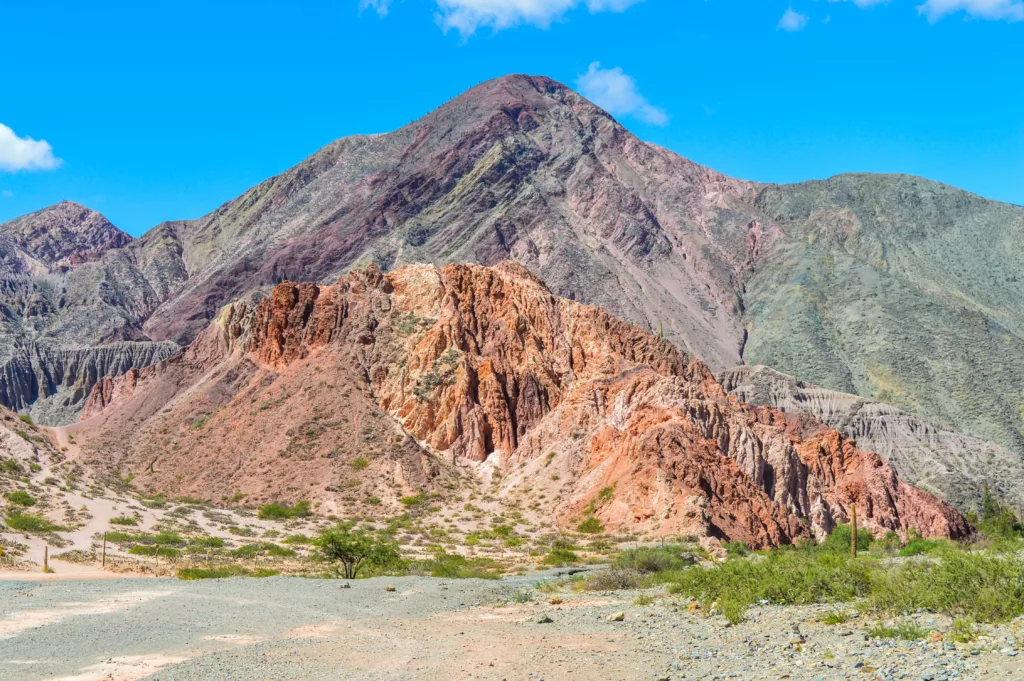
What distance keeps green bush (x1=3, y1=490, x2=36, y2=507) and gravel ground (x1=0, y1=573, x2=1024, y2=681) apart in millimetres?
16109

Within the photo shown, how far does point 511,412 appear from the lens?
64.9 metres

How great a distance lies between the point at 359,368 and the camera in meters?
68.9

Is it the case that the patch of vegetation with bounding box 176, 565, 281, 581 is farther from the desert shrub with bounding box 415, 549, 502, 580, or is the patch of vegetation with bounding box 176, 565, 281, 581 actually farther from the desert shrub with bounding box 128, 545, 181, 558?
the desert shrub with bounding box 415, 549, 502, 580

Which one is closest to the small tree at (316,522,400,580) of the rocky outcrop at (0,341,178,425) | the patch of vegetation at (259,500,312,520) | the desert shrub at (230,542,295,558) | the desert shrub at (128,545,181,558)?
the desert shrub at (230,542,295,558)

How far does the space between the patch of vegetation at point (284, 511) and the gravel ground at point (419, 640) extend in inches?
1094

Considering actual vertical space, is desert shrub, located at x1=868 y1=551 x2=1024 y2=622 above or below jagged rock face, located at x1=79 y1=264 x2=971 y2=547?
below

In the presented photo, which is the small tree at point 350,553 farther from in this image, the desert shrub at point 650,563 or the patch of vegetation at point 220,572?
the desert shrub at point 650,563

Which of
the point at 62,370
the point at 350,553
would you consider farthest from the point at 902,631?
the point at 62,370

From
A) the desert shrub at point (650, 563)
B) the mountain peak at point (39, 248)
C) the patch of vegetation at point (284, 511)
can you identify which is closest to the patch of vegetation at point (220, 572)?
the desert shrub at point (650, 563)

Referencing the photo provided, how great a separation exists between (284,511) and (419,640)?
124ft

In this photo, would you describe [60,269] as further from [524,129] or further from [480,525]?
[480,525]

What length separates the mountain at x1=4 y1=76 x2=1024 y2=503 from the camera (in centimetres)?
11038

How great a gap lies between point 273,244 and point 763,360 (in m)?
74.2

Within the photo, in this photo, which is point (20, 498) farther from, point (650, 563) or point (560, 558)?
point (650, 563)
